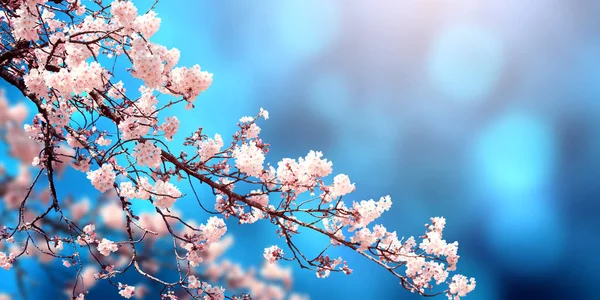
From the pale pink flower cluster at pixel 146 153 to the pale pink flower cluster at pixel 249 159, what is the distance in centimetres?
30

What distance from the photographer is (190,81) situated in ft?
5.82

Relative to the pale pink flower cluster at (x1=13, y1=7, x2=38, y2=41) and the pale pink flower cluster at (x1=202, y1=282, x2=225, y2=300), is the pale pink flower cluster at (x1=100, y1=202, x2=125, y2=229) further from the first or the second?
the pale pink flower cluster at (x1=13, y1=7, x2=38, y2=41)

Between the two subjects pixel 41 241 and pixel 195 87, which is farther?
pixel 41 241

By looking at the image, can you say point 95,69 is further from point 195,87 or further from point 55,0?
point 55,0

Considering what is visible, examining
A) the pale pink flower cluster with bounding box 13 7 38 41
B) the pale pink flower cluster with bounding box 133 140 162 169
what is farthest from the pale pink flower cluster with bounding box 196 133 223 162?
the pale pink flower cluster with bounding box 13 7 38 41

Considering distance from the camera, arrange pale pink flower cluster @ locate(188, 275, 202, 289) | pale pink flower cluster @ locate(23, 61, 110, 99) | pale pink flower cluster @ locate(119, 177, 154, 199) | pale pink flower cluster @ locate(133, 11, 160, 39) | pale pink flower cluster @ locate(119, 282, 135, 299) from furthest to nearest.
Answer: pale pink flower cluster @ locate(119, 282, 135, 299) → pale pink flower cluster @ locate(188, 275, 202, 289) → pale pink flower cluster @ locate(119, 177, 154, 199) → pale pink flower cluster @ locate(133, 11, 160, 39) → pale pink flower cluster @ locate(23, 61, 110, 99)

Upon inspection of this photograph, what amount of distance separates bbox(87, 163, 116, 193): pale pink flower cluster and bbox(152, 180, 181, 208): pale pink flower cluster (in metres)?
0.17

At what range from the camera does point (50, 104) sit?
1.85 meters

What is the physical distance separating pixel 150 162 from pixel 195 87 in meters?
0.32

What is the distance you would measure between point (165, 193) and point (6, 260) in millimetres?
1419

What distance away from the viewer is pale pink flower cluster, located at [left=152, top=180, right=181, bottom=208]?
1828 mm

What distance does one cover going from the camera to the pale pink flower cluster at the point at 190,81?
1.77 meters

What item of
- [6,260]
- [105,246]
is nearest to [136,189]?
[105,246]

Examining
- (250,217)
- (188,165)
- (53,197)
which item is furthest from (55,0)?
(250,217)
